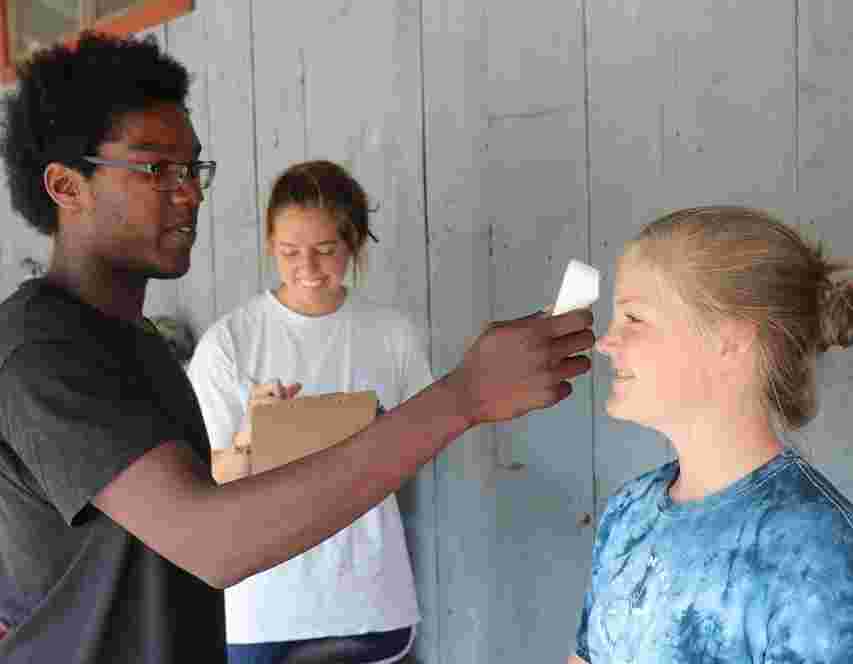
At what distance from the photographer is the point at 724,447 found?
1.10 m

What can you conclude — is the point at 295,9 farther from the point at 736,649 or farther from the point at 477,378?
the point at 736,649

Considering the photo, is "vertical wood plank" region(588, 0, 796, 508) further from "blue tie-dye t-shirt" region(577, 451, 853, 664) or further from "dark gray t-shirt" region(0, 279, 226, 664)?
"dark gray t-shirt" region(0, 279, 226, 664)

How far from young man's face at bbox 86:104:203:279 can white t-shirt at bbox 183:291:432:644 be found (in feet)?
2.66

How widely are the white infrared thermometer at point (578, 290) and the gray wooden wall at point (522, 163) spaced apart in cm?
49

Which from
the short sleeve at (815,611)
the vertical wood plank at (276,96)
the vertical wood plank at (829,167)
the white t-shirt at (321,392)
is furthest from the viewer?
the vertical wood plank at (276,96)

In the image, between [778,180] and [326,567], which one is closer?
[778,180]

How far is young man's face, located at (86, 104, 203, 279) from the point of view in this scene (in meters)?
1.15

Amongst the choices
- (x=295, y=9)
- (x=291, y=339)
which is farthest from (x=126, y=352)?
(x=295, y=9)

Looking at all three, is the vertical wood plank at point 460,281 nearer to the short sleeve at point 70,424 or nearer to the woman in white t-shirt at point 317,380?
the woman in white t-shirt at point 317,380

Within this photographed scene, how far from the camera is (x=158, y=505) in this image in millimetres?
953

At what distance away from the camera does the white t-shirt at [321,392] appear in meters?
1.90

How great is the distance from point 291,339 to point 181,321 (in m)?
1.03

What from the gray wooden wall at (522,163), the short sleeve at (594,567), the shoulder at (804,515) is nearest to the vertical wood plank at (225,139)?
the gray wooden wall at (522,163)

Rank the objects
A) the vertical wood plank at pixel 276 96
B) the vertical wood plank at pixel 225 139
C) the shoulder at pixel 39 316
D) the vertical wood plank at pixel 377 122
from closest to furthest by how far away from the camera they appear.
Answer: the shoulder at pixel 39 316, the vertical wood plank at pixel 377 122, the vertical wood plank at pixel 276 96, the vertical wood plank at pixel 225 139
